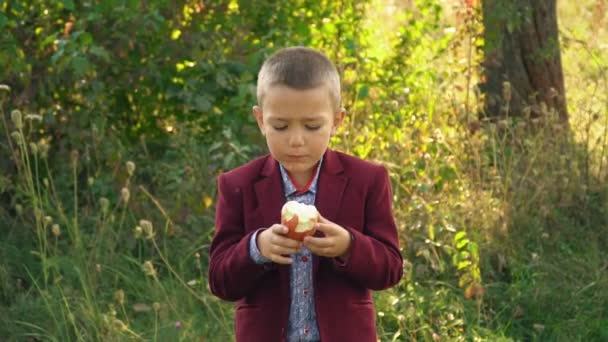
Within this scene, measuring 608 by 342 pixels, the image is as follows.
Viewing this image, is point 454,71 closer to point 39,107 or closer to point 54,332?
point 39,107

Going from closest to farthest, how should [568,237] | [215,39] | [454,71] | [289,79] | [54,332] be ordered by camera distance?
[289,79] < [54,332] < [568,237] < [215,39] < [454,71]

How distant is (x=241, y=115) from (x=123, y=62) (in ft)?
1.93

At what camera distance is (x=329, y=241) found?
2.66m

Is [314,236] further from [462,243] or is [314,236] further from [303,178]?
[462,243]

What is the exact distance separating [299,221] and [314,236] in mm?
170

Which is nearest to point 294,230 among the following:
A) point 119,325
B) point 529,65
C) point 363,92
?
point 119,325

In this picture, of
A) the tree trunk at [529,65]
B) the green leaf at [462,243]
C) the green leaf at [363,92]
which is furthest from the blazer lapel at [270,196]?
the tree trunk at [529,65]

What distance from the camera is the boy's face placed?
2.71 meters

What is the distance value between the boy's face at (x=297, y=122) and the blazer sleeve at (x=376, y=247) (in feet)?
0.64

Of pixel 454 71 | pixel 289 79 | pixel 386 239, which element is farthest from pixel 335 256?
pixel 454 71

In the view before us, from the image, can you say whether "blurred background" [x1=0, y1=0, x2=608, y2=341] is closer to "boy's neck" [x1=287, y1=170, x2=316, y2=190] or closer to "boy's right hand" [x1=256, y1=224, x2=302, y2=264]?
"boy's neck" [x1=287, y1=170, x2=316, y2=190]

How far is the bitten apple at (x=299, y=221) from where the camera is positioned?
2592 mm

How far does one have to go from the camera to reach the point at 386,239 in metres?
2.84

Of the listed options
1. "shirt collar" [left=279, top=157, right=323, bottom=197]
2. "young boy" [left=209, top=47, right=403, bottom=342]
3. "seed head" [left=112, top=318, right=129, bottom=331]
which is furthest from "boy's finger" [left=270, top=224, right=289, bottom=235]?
"seed head" [left=112, top=318, right=129, bottom=331]
